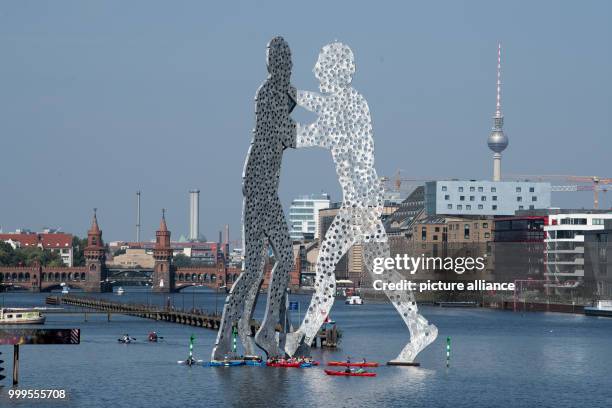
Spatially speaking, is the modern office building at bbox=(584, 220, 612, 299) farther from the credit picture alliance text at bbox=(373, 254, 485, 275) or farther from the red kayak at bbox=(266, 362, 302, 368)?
the red kayak at bbox=(266, 362, 302, 368)

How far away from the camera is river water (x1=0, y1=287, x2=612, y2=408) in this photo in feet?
228

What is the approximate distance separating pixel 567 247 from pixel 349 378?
319ft

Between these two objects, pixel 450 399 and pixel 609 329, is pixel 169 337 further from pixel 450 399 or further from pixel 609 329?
pixel 450 399

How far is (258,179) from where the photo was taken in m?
75.4

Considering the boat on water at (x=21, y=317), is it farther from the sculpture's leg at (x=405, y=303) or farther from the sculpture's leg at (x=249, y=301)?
the sculpture's leg at (x=405, y=303)

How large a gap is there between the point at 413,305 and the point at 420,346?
93.3 inches

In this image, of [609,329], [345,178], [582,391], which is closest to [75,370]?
[345,178]

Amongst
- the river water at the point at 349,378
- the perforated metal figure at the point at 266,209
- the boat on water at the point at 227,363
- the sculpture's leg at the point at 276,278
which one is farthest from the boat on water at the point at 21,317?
the sculpture's leg at the point at 276,278

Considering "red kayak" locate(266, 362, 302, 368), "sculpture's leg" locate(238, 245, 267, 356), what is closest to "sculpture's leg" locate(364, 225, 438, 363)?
"sculpture's leg" locate(238, 245, 267, 356)

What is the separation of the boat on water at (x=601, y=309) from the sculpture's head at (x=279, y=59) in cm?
8012

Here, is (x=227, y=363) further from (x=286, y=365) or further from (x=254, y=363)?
(x=286, y=365)

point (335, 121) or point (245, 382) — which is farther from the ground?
point (335, 121)

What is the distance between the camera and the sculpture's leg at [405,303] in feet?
253

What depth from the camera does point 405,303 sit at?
253 feet
